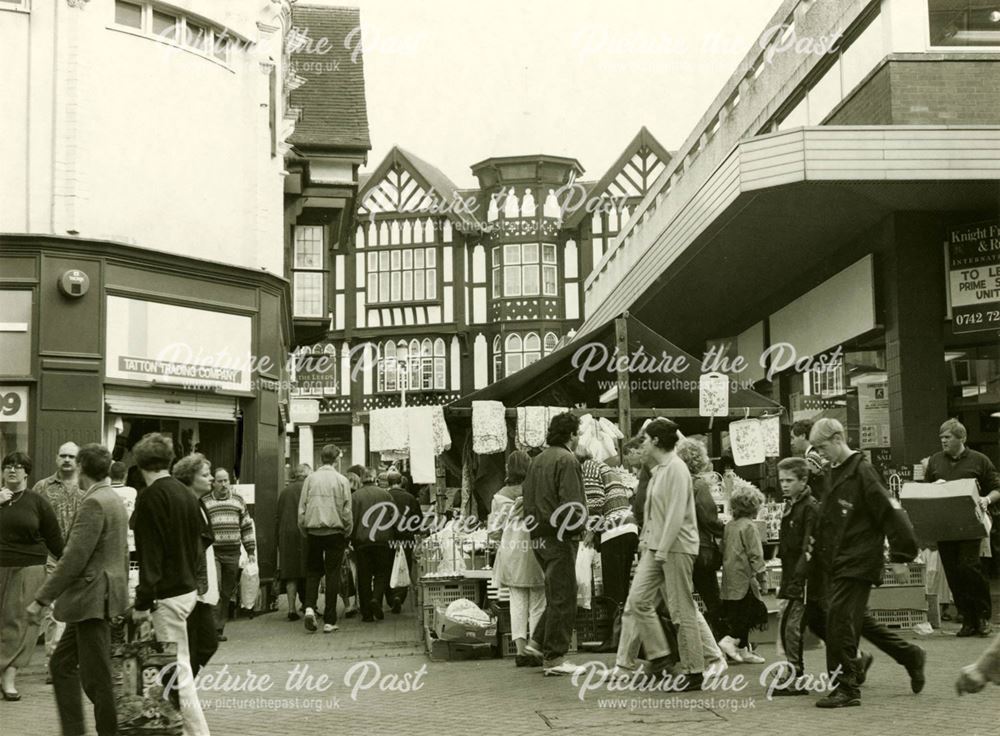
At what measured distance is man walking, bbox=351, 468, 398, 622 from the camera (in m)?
15.8

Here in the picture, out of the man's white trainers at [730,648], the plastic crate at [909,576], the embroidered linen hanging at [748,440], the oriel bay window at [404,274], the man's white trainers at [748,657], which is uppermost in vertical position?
the oriel bay window at [404,274]

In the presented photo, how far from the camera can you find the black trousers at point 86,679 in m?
7.36

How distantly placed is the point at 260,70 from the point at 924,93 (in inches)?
386

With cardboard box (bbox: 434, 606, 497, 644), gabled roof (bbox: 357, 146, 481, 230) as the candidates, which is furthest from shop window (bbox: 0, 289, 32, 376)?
gabled roof (bbox: 357, 146, 481, 230)

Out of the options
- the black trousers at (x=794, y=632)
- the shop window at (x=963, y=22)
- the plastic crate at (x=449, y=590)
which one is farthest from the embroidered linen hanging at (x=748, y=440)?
the black trousers at (x=794, y=632)

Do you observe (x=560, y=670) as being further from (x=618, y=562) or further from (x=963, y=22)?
(x=963, y=22)

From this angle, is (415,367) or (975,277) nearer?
(975,277)

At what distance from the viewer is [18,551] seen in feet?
33.6

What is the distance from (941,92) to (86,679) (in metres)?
12.7

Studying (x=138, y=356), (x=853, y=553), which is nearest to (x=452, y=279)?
(x=138, y=356)

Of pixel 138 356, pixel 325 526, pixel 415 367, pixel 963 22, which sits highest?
pixel 963 22

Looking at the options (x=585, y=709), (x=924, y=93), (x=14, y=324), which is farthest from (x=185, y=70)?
(x=585, y=709)

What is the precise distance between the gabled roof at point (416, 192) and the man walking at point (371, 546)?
37762mm

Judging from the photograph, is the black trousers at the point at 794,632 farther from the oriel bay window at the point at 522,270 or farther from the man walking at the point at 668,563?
the oriel bay window at the point at 522,270
